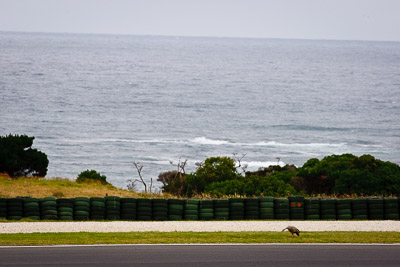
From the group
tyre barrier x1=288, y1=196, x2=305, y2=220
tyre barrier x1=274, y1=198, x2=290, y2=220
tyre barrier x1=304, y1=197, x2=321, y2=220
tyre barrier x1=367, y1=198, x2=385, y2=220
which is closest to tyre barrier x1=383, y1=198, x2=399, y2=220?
tyre barrier x1=367, y1=198, x2=385, y2=220

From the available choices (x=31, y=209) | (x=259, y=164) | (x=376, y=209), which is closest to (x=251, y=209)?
(x=376, y=209)

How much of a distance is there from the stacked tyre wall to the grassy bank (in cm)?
659

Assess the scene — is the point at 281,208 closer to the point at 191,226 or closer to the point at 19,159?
the point at 191,226

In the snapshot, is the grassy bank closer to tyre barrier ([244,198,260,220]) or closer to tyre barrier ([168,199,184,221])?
tyre barrier ([168,199,184,221])

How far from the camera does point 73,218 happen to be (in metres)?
27.9

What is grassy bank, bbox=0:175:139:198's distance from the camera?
35.1m

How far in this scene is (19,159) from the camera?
43.5 metres

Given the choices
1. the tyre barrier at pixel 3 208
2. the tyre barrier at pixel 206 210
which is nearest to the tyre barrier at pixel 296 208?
the tyre barrier at pixel 206 210

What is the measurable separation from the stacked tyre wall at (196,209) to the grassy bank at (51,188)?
659cm

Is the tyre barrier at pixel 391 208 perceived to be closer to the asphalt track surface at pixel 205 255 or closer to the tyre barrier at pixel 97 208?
the asphalt track surface at pixel 205 255

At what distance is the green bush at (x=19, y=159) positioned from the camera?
4228 cm

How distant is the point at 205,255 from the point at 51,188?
18690mm

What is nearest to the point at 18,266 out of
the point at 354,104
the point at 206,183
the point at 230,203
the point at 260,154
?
the point at 230,203

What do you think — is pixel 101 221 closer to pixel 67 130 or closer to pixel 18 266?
pixel 18 266
